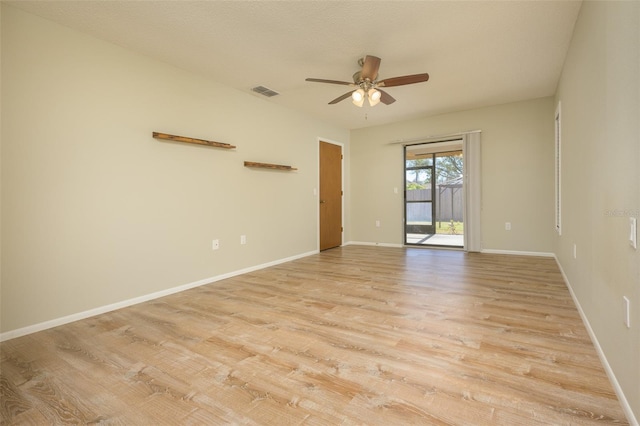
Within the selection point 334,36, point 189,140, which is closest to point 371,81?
point 334,36

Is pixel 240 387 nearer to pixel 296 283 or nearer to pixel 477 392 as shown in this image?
pixel 477 392

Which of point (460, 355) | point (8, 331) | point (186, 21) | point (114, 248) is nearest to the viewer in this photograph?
point (460, 355)

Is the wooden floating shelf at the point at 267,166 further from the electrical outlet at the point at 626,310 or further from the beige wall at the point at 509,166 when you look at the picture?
the electrical outlet at the point at 626,310

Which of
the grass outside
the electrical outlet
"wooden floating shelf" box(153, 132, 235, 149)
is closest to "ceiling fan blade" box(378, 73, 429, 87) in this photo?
"wooden floating shelf" box(153, 132, 235, 149)

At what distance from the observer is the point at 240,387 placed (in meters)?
1.58

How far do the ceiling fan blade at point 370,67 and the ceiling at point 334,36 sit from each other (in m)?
0.21

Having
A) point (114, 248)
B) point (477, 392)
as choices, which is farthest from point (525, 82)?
point (114, 248)

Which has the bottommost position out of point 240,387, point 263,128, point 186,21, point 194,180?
point 240,387

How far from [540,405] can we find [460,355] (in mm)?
494

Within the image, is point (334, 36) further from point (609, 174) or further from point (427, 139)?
point (427, 139)

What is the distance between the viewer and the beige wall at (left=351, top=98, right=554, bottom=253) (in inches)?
191

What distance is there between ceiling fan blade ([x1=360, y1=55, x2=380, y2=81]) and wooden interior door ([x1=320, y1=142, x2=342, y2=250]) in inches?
110

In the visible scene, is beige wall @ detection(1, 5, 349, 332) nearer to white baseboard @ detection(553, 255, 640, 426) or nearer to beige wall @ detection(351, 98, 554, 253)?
beige wall @ detection(351, 98, 554, 253)

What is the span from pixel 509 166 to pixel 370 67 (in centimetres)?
351
